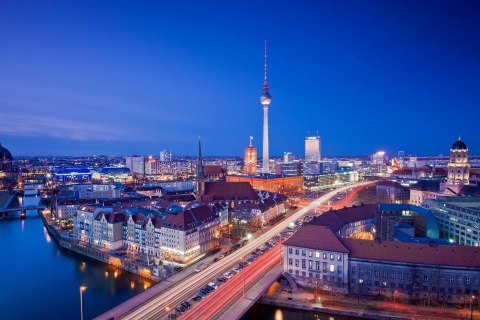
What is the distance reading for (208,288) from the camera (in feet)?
84.5

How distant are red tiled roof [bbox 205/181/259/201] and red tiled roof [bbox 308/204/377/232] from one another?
824 inches

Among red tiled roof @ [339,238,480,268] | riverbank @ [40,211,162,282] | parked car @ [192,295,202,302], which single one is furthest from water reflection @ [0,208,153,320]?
red tiled roof @ [339,238,480,268]

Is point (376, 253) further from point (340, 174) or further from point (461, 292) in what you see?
point (340, 174)

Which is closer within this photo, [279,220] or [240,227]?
[240,227]

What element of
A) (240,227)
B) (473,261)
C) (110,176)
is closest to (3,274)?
(240,227)

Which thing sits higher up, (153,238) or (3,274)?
(153,238)

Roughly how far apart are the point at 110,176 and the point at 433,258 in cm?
11772

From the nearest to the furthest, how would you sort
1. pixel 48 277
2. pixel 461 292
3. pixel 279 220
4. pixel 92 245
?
1. pixel 461 292
2. pixel 48 277
3. pixel 92 245
4. pixel 279 220

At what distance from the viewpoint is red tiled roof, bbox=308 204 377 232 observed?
33.8m

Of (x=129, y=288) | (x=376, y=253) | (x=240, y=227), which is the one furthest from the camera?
(x=240, y=227)

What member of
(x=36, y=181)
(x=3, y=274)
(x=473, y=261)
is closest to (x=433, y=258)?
(x=473, y=261)

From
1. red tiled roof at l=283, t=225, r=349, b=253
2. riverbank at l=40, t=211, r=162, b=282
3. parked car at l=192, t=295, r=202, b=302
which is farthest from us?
riverbank at l=40, t=211, r=162, b=282

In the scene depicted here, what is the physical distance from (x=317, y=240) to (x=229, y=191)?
32.3 metres

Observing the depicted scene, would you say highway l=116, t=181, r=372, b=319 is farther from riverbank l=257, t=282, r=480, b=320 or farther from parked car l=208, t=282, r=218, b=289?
riverbank l=257, t=282, r=480, b=320
